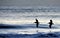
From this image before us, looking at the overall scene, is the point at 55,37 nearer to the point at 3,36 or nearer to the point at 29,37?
the point at 29,37

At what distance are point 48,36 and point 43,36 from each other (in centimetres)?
36

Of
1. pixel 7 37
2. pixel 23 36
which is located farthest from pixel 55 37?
pixel 7 37

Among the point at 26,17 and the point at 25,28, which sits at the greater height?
the point at 26,17

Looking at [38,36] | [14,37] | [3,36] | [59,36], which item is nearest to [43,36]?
[38,36]

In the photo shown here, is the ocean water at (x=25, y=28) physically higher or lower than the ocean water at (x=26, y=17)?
lower

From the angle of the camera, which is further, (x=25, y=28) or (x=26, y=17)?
(x=26, y=17)

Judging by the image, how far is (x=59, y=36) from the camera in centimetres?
1252

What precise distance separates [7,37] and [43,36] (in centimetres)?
245

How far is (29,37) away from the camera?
12.2 metres

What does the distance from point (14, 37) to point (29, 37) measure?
3.32 feet

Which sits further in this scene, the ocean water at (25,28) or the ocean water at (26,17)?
the ocean water at (26,17)

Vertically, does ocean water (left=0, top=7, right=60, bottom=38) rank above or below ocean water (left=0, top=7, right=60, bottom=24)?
below

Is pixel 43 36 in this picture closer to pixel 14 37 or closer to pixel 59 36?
pixel 59 36

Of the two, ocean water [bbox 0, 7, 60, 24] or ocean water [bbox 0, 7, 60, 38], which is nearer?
ocean water [bbox 0, 7, 60, 38]
